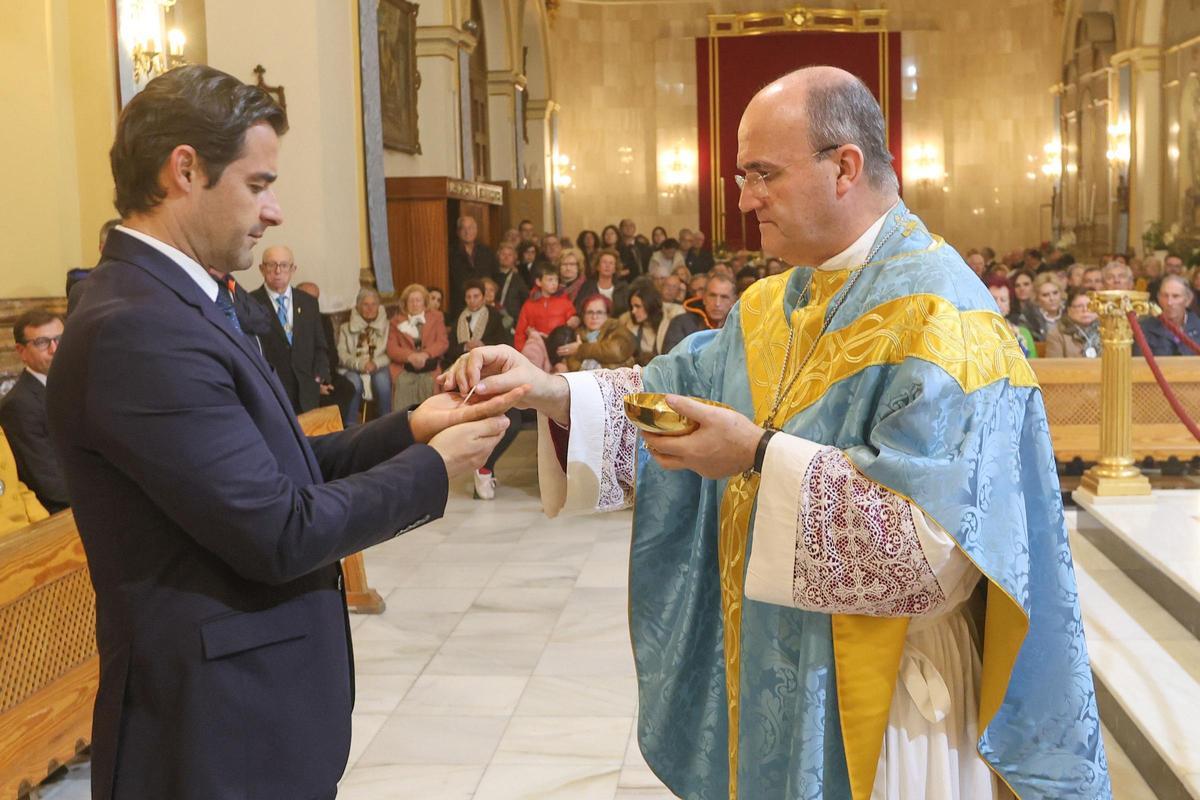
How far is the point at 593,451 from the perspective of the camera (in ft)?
8.44

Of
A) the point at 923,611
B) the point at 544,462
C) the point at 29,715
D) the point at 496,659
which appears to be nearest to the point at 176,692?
the point at 544,462

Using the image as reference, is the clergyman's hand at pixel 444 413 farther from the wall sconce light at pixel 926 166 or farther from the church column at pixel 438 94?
the wall sconce light at pixel 926 166

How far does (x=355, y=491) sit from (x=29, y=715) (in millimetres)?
2287

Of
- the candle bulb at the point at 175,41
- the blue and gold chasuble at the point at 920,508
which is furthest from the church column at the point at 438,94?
the blue and gold chasuble at the point at 920,508

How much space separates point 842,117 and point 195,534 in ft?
4.04

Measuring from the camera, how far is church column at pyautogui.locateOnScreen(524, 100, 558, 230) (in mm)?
20672

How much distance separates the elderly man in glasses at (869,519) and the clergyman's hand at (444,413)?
79mm

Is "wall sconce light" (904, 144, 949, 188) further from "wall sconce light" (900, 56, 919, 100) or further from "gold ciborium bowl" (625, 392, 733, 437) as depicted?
"gold ciborium bowl" (625, 392, 733, 437)

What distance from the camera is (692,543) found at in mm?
2559

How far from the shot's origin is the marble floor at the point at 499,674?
4.12 metres

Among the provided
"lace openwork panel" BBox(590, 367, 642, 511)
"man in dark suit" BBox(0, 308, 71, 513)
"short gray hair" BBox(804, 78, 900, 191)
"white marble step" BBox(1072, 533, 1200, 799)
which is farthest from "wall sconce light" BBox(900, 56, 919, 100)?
"short gray hair" BBox(804, 78, 900, 191)

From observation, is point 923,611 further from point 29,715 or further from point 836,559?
point 29,715

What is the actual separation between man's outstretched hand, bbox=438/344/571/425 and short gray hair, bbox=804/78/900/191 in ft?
2.29

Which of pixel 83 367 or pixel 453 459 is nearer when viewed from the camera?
pixel 83 367
